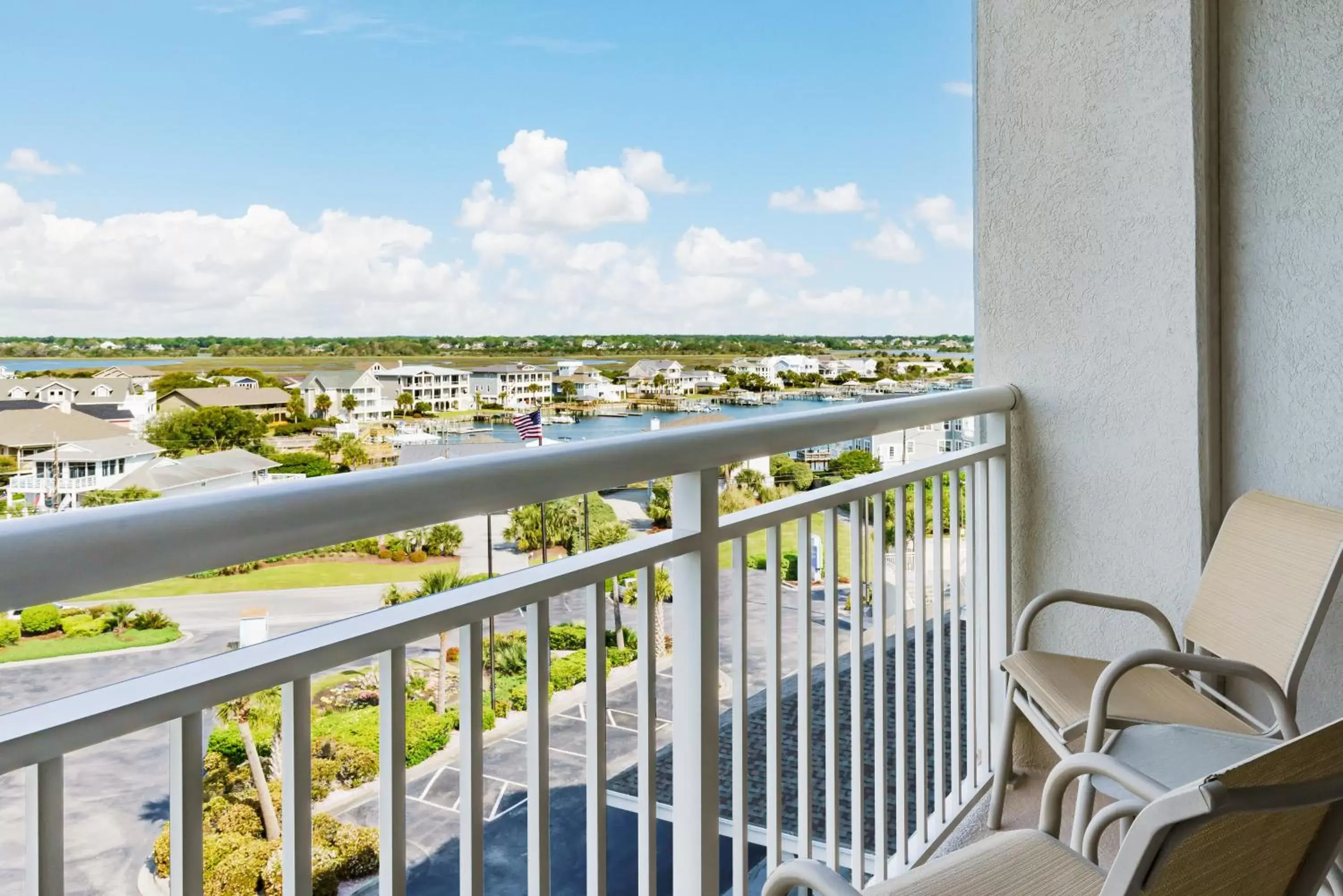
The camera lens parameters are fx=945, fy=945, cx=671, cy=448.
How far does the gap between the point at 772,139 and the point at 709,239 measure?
0.36 m

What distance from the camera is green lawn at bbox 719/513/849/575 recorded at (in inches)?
57.7

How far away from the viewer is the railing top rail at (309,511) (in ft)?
1.99

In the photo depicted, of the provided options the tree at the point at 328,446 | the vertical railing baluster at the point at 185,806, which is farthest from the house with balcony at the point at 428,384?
the vertical railing baluster at the point at 185,806

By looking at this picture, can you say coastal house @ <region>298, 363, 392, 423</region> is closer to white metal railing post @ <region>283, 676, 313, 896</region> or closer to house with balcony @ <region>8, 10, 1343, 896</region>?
house with balcony @ <region>8, 10, 1343, 896</region>

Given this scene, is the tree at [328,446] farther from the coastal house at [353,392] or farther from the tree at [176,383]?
the tree at [176,383]

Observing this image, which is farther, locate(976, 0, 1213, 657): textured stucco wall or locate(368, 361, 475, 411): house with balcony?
locate(976, 0, 1213, 657): textured stucco wall

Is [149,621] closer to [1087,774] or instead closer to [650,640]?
[650,640]

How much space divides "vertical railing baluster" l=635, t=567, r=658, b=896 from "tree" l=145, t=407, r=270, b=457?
0.57 metres

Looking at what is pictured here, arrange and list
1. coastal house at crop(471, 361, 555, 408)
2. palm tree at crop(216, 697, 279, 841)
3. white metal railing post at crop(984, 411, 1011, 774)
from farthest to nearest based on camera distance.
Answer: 1. white metal railing post at crop(984, 411, 1011, 774)
2. coastal house at crop(471, 361, 555, 408)
3. palm tree at crop(216, 697, 279, 841)

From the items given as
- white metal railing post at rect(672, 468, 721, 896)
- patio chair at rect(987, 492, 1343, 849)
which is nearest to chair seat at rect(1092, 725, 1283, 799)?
patio chair at rect(987, 492, 1343, 849)

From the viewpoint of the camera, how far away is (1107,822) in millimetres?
1350

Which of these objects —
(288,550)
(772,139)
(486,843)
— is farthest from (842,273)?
(288,550)

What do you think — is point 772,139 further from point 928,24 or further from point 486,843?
point 486,843

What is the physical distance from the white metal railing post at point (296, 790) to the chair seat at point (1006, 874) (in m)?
0.72
